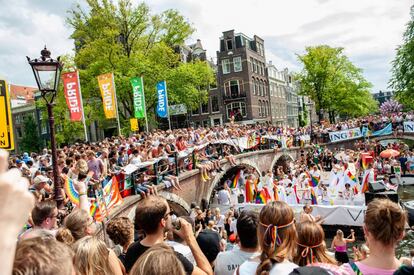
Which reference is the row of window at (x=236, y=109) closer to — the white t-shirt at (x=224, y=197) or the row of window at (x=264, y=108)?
the row of window at (x=264, y=108)

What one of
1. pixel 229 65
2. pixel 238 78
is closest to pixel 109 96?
pixel 238 78

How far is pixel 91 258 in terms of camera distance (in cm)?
252

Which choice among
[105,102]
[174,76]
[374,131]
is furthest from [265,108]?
[105,102]

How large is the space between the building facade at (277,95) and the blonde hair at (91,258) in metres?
48.7

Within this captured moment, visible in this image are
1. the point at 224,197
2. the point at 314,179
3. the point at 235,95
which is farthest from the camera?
the point at 235,95

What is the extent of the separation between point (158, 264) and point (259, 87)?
45948 millimetres

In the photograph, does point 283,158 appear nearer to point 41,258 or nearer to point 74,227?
Result: point 74,227

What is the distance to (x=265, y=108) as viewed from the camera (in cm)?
4806

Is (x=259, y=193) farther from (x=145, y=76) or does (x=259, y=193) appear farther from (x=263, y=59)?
(x=263, y=59)

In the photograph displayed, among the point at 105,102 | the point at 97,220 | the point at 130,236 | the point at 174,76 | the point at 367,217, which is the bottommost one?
the point at 97,220

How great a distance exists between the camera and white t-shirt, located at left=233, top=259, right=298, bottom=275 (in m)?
2.53

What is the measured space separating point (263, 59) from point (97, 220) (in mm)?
44541

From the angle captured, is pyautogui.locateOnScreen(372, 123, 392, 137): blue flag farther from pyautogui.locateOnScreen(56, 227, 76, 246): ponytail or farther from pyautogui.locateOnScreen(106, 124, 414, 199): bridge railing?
pyautogui.locateOnScreen(56, 227, 76, 246): ponytail

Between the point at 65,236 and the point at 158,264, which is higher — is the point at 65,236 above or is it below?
below
